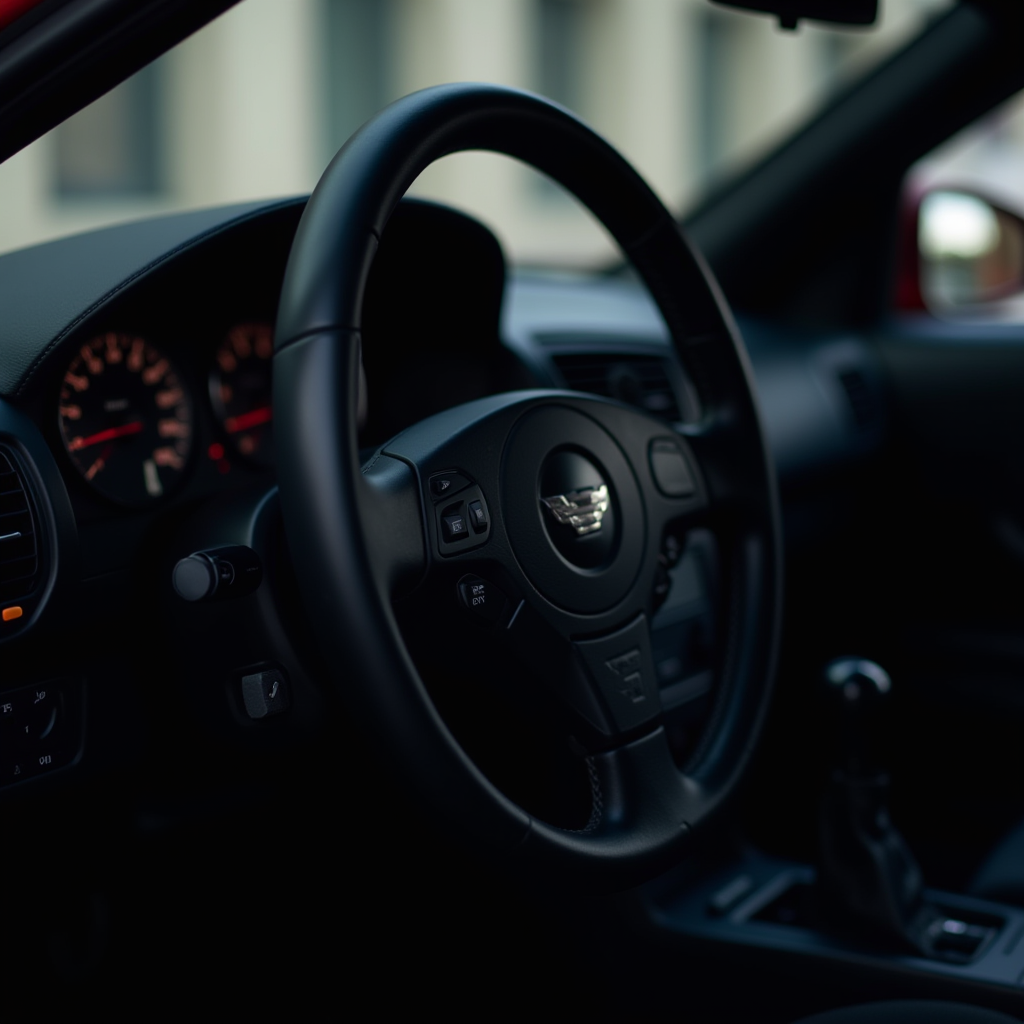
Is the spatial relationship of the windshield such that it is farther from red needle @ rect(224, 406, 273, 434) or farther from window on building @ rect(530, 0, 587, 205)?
red needle @ rect(224, 406, 273, 434)

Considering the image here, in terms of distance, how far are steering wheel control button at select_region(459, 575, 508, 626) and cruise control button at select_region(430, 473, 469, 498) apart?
6cm

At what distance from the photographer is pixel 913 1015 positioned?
3.39 ft

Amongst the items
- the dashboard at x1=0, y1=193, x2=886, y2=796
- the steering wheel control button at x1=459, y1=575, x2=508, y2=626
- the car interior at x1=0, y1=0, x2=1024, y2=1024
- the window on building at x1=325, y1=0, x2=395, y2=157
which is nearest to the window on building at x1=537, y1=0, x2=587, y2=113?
the window on building at x1=325, y1=0, x2=395, y2=157

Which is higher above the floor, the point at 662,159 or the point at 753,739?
the point at 662,159

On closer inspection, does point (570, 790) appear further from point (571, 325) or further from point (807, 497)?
point (807, 497)

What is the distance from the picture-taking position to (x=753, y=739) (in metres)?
1.16

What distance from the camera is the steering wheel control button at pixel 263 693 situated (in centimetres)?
103

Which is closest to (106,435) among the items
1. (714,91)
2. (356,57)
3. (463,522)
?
(463,522)

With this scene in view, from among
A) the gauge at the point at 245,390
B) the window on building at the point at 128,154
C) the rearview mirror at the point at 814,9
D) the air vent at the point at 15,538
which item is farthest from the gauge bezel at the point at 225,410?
the window on building at the point at 128,154

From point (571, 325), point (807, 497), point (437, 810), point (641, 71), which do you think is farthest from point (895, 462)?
point (641, 71)

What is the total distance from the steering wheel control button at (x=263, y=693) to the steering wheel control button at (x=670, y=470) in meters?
0.34

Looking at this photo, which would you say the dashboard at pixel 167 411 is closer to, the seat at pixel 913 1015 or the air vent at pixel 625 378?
the air vent at pixel 625 378

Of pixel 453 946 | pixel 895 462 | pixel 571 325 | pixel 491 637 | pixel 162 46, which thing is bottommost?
pixel 453 946

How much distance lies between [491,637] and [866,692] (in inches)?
23.6
